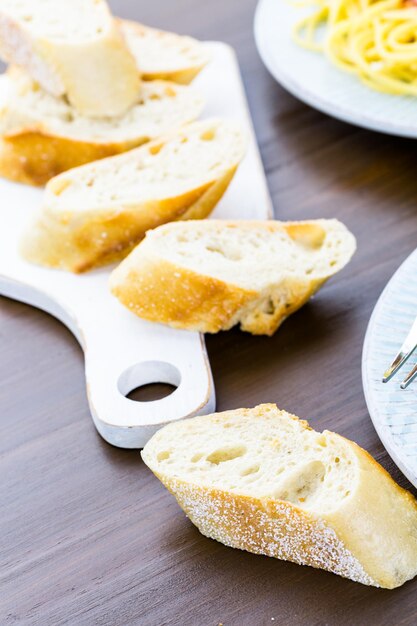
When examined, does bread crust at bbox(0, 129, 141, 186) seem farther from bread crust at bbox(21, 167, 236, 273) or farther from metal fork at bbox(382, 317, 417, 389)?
metal fork at bbox(382, 317, 417, 389)

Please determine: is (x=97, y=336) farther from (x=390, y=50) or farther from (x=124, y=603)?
(x=390, y=50)

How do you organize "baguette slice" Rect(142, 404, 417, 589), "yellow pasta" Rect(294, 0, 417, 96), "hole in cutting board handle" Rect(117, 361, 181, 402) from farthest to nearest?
"yellow pasta" Rect(294, 0, 417, 96), "hole in cutting board handle" Rect(117, 361, 181, 402), "baguette slice" Rect(142, 404, 417, 589)

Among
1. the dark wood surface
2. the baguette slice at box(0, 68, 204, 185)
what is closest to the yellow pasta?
the dark wood surface

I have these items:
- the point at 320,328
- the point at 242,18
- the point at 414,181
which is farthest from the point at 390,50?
the point at 320,328

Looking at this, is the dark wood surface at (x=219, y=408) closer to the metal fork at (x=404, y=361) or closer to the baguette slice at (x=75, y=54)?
the metal fork at (x=404, y=361)

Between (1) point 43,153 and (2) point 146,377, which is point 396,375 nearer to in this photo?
(2) point 146,377

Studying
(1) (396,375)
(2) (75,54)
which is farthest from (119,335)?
(2) (75,54)

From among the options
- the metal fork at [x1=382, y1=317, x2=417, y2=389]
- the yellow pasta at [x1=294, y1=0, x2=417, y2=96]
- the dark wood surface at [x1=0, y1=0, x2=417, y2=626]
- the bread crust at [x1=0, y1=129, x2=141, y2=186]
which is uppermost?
the yellow pasta at [x1=294, y1=0, x2=417, y2=96]
